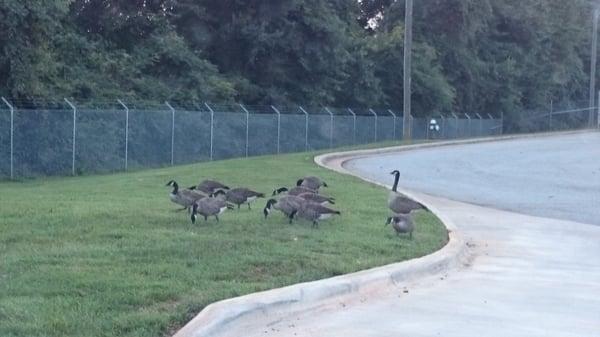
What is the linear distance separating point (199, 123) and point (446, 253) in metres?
22.8

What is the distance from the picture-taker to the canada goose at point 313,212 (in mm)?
13680

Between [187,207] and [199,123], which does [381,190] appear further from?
[199,123]

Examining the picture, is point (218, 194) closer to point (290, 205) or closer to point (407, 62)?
point (290, 205)

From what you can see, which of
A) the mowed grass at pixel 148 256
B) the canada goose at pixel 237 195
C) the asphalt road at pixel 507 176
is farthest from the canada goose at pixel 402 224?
the asphalt road at pixel 507 176

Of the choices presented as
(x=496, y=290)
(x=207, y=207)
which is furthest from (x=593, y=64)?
(x=496, y=290)

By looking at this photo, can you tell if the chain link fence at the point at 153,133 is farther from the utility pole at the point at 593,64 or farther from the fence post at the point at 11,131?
the utility pole at the point at 593,64

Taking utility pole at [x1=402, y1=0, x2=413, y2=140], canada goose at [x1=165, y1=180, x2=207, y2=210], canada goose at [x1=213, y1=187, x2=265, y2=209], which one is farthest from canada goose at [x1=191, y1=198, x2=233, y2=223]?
utility pole at [x1=402, y1=0, x2=413, y2=140]

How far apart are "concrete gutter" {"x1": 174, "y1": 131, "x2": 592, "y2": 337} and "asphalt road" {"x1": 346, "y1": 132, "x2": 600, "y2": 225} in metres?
7.92

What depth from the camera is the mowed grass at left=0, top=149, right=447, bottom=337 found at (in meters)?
8.05

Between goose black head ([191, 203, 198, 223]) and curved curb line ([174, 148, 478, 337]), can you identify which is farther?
goose black head ([191, 203, 198, 223])

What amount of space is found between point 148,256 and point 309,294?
189 centimetres

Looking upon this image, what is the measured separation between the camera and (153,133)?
3228 cm

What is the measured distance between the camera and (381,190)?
21.8m

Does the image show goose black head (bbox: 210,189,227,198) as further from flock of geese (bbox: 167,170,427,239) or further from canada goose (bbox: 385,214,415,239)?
canada goose (bbox: 385,214,415,239)
